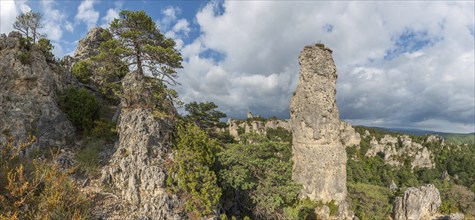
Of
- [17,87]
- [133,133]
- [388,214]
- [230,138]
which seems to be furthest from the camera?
[388,214]

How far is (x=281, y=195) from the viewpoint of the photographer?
1847cm

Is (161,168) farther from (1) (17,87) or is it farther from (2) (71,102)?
(1) (17,87)

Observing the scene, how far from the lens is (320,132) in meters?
36.4

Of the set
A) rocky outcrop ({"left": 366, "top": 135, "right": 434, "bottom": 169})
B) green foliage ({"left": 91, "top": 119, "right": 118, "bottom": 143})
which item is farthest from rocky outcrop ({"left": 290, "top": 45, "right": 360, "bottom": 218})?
rocky outcrop ({"left": 366, "top": 135, "right": 434, "bottom": 169})

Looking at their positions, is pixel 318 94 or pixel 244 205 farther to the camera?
pixel 318 94

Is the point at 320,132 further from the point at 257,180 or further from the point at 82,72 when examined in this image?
the point at 82,72

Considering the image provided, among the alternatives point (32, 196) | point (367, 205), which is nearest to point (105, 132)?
point (32, 196)

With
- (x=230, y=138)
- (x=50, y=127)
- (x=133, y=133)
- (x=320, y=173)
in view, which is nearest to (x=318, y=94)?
(x=320, y=173)

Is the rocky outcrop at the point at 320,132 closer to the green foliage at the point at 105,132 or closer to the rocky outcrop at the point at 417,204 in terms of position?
the rocky outcrop at the point at 417,204

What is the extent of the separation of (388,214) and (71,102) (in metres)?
53.2

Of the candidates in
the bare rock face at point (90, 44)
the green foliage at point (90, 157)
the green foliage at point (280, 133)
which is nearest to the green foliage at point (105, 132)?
the green foliage at point (90, 157)

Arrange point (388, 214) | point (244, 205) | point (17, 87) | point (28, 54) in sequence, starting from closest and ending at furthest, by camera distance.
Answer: point (17, 87) → point (28, 54) → point (244, 205) → point (388, 214)

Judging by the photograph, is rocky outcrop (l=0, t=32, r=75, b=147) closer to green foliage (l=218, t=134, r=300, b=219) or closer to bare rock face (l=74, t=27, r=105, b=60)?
green foliage (l=218, t=134, r=300, b=219)

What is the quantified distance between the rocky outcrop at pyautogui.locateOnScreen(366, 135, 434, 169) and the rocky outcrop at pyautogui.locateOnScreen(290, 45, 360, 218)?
241 ft
